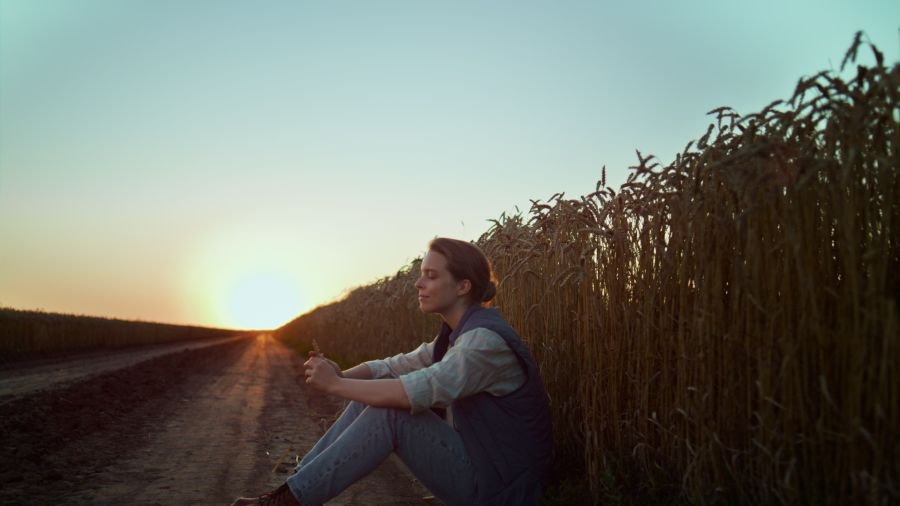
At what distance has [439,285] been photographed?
3.51 metres

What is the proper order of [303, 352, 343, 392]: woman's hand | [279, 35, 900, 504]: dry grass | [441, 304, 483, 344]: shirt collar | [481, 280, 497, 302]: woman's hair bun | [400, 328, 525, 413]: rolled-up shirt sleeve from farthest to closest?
1. [481, 280, 497, 302]: woman's hair bun
2. [441, 304, 483, 344]: shirt collar
3. [303, 352, 343, 392]: woman's hand
4. [400, 328, 525, 413]: rolled-up shirt sleeve
5. [279, 35, 900, 504]: dry grass

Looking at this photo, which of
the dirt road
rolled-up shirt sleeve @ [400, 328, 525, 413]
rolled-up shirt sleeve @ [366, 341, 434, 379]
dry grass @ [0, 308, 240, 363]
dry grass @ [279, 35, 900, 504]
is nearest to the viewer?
dry grass @ [279, 35, 900, 504]

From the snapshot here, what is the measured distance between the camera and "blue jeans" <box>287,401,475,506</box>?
10.5ft

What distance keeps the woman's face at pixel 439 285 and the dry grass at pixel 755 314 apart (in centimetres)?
75

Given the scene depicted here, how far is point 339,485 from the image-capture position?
3176mm

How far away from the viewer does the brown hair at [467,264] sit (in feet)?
11.5

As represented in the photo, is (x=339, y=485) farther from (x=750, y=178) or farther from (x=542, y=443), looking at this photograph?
(x=750, y=178)

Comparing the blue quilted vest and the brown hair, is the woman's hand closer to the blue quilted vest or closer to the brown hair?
the blue quilted vest

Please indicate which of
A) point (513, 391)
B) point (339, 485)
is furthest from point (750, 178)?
point (339, 485)

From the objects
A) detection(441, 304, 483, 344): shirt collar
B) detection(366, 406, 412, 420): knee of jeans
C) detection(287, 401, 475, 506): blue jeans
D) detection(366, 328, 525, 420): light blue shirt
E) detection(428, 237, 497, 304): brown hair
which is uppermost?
detection(428, 237, 497, 304): brown hair

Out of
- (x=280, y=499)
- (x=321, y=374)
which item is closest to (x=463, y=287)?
(x=321, y=374)

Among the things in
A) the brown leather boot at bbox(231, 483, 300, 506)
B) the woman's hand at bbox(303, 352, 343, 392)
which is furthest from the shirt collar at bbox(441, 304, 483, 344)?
the brown leather boot at bbox(231, 483, 300, 506)

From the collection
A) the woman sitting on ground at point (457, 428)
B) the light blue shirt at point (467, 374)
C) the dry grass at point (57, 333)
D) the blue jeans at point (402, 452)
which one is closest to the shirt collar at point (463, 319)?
the woman sitting on ground at point (457, 428)

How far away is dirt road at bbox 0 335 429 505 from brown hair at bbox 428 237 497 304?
67.7 inches
